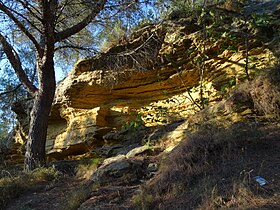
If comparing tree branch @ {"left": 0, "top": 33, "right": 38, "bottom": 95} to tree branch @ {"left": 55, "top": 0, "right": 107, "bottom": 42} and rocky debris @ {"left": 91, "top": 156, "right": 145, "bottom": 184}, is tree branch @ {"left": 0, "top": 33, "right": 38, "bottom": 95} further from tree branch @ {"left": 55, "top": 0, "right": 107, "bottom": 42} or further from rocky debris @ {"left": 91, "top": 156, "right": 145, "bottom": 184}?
rocky debris @ {"left": 91, "top": 156, "right": 145, "bottom": 184}

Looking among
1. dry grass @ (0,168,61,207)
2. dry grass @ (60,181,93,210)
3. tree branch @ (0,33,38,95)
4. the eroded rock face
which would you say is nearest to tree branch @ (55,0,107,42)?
the eroded rock face

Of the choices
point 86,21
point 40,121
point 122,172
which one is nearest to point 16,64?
point 40,121

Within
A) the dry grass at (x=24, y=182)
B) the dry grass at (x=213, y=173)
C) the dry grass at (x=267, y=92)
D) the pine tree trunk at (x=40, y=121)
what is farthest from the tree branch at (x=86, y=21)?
the dry grass at (x=213, y=173)

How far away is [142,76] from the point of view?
960 cm

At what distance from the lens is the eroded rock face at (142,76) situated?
8.02 meters

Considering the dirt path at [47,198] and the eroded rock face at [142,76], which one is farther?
the eroded rock face at [142,76]

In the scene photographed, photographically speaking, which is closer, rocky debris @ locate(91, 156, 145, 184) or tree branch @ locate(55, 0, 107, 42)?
rocky debris @ locate(91, 156, 145, 184)

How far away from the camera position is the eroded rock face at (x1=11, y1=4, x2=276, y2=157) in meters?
8.02

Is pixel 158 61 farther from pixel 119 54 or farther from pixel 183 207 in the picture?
pixel 183 207

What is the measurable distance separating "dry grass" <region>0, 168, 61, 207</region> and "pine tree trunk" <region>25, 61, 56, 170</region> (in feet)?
2.12

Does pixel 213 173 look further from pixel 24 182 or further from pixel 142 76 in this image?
pixel 142 76

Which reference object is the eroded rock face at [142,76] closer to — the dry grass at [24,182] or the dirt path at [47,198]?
the dry grass at [24,182]

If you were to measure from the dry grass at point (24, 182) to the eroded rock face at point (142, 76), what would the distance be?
2.53 m

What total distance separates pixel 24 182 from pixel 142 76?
4974 mm
